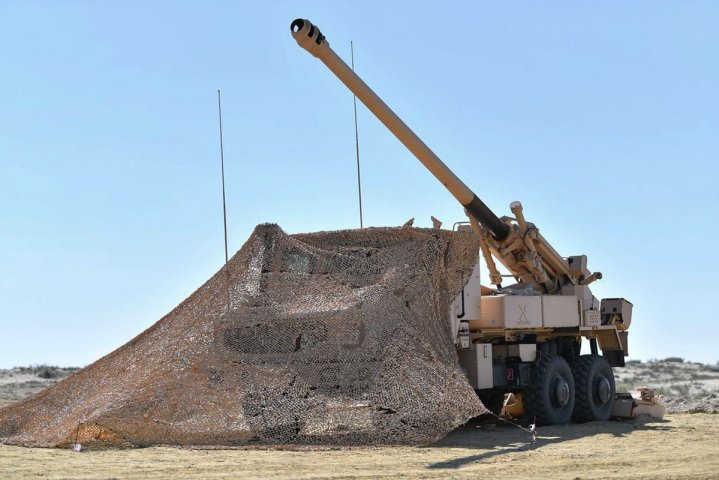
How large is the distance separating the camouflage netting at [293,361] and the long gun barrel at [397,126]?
1.45m

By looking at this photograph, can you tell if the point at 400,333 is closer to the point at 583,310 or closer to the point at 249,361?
the point at 249,361

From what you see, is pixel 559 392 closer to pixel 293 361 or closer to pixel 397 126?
pixel 397 126

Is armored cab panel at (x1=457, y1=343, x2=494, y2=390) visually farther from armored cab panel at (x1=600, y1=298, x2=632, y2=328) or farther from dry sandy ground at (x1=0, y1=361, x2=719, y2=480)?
armored cab panel at (x1=600, y1=298, x2=632, y2=328)

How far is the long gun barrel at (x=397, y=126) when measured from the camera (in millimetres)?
15875

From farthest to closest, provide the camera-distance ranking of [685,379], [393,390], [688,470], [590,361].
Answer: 1. [685,379]
2. [590,361]
3. [393,390]
4. [688,470]

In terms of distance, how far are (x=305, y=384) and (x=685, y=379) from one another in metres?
29.1

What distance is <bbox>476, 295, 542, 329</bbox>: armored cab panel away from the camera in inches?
698

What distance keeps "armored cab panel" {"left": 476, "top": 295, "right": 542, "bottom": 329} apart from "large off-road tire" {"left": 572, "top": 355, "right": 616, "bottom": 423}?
6.50 ft

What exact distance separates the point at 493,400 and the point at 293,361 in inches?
209

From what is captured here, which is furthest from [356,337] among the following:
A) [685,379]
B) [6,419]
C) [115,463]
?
[685,379]

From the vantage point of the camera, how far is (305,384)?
15.0 m

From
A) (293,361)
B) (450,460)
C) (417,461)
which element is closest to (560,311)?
(293,361)

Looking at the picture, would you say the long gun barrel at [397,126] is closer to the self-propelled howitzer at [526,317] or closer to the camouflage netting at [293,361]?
the self-propelled howitzer at [526,317]

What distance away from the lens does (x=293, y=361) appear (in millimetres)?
15391
